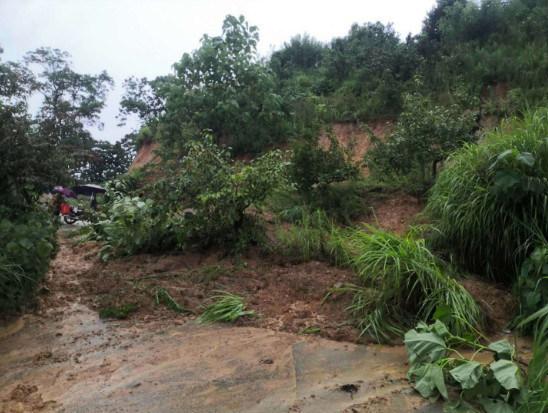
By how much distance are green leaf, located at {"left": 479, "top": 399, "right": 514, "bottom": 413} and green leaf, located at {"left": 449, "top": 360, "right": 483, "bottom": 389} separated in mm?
99

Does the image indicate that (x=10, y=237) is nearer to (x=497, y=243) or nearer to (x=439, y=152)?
(x=497, y=243)

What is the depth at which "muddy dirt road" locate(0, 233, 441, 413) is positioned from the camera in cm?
269

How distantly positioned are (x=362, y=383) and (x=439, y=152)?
493cm

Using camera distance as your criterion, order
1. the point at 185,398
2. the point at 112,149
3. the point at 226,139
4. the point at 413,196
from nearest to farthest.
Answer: the point at 185,398, the point at 413,196, the point at 226,139, the point at 112,149

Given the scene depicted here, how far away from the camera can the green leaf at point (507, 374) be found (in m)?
2.40

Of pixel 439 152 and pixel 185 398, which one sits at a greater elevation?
pixel 439 152

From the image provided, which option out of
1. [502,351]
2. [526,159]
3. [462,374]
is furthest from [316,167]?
[462,374]

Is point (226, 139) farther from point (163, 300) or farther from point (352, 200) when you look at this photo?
point (163, 300)

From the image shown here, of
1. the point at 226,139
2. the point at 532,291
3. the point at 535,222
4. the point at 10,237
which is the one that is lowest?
the point at 532,291

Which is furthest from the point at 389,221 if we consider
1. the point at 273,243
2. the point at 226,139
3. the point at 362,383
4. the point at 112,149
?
the point at 112,149

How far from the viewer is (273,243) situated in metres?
5.58

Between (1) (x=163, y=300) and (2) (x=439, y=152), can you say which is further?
(2) (x=439, y=152)

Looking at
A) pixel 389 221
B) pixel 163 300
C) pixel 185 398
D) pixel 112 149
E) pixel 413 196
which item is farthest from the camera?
pixel 112 149

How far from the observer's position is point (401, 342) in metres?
3.40
